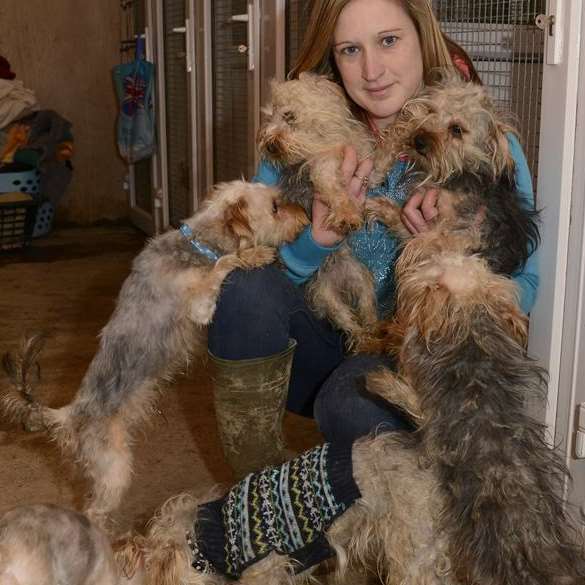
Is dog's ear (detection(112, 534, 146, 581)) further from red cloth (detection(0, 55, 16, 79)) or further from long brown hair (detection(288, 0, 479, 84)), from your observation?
red cloth (detection(0, 55, 16, 79))

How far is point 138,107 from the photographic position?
6.30 meters

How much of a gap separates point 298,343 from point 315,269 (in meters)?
0.21

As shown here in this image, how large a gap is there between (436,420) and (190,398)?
197 centimetres

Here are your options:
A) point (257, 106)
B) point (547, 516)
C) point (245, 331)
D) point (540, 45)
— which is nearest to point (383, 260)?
point (245, 331)

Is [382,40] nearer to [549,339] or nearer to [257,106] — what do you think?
[549,339]

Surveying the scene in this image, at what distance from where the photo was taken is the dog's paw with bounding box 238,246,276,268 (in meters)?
2.45

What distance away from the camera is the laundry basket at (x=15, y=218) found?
20.3ft

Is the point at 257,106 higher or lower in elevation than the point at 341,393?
higher

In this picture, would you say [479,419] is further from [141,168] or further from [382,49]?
[141,168]

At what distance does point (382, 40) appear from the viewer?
2.41 m

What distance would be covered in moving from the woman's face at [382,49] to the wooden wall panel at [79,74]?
515 centimetres

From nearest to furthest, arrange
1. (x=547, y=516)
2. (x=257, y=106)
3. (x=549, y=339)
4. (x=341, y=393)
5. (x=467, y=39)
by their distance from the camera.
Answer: (x=547, y=516)
(x=341, y=393)
(x=549, y=339)
(x=467, y=39)
(x=257, y=106)

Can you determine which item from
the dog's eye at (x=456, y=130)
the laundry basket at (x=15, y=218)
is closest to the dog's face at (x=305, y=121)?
the dog's eye at (x=456, y=130)

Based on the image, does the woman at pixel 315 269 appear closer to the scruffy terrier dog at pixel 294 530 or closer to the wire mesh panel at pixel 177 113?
the scruffy terrier dog at pixel 294 530
